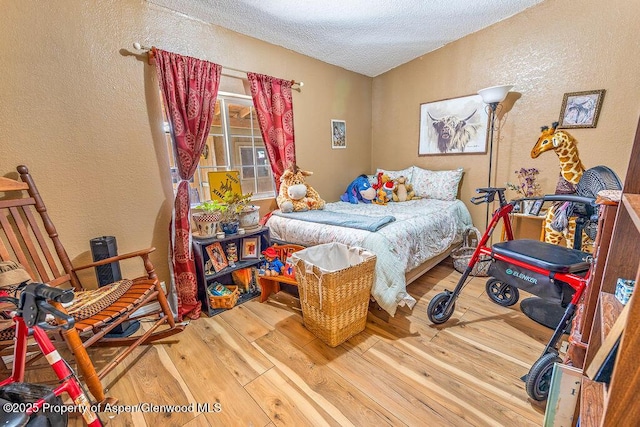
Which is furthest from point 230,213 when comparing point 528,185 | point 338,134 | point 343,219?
point 528,185

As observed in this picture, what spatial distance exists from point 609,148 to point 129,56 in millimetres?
3796

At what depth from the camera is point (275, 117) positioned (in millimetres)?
2662

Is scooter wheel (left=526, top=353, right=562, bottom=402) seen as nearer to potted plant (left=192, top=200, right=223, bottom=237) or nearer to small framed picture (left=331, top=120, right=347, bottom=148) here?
potted plant (left=192, top=200, right=223, bottom=237)

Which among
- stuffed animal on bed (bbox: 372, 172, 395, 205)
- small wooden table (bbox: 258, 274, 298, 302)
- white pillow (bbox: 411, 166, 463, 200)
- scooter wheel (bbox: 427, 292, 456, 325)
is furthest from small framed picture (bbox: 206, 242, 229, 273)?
white pillow (bbox: 411, 166, 463, 200)

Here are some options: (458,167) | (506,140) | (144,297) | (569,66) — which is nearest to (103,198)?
(144,297)

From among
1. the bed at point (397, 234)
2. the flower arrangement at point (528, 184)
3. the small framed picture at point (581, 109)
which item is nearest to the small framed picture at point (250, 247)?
the bed at point (397, 234)

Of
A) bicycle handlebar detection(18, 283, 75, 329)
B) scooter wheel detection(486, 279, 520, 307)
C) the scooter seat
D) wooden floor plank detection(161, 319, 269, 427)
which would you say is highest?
bicycle handlebar detection(18, 283, 75, 329)

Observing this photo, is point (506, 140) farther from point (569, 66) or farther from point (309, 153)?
point (309, 153)

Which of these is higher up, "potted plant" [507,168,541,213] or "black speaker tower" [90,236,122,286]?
"potted plant" [507,168,541,213]

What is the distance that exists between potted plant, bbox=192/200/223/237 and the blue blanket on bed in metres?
0.63

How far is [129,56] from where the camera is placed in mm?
1878

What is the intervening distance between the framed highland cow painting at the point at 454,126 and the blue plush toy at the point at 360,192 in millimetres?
840

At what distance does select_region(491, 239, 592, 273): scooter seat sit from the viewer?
1259 millimetres

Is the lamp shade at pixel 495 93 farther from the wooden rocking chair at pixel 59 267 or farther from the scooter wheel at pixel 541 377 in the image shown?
the wooden rocking chair at pixel 59 267
